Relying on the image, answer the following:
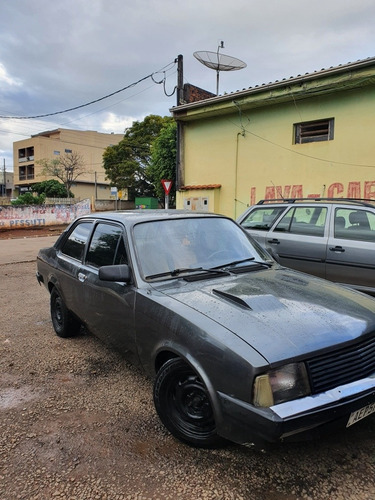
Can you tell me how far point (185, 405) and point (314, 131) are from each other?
10346 mm

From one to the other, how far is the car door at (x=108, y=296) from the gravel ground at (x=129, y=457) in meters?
0.48

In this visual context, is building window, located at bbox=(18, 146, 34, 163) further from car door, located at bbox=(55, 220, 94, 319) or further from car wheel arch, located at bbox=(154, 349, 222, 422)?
car wheel arch, located at bbox=(154, 349, 222, 422)

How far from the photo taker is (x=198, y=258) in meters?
3.05

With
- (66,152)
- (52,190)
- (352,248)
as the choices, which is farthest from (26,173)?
(352,248)

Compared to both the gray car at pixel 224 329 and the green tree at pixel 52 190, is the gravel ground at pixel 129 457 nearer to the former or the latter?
the gray car at pixel 224 329

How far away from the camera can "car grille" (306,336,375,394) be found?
1.94 m

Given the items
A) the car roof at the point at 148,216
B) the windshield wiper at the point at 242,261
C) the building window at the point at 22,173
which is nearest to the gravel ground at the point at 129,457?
the windshield wiper at the point at 242,261

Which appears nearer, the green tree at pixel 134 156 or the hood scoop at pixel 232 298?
the hood scoop at pixel 232 298

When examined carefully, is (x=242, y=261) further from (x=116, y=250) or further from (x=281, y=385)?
(x=281, y=385)

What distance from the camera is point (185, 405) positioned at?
2340mm

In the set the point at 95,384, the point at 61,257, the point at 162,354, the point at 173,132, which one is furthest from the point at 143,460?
the point at 173,132

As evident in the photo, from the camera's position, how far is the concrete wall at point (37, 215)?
70.7 ft

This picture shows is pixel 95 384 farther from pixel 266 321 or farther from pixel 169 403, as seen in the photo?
pixel 266 321

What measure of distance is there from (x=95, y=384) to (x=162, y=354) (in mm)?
1112
